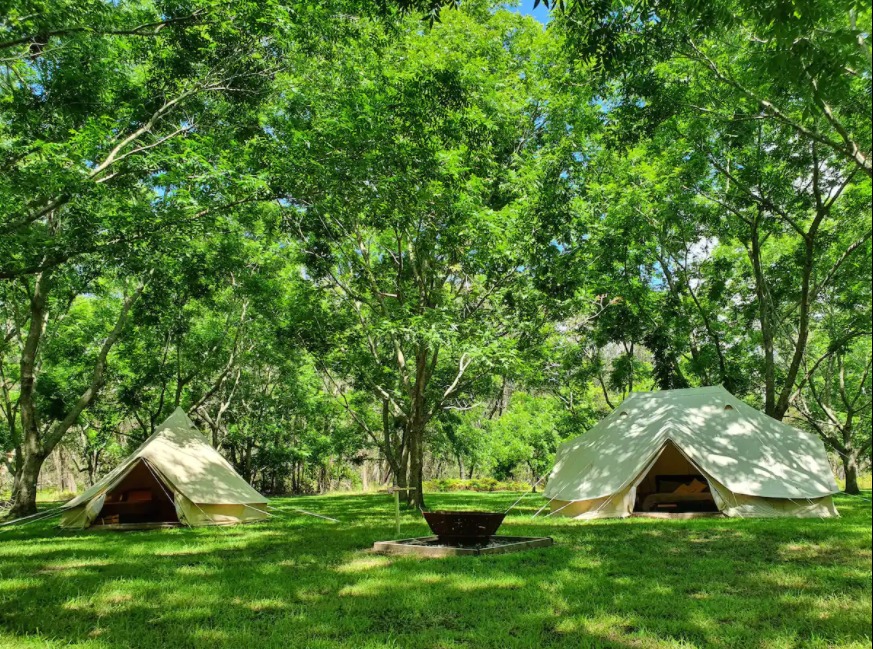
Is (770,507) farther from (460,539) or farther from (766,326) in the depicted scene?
(460,539)

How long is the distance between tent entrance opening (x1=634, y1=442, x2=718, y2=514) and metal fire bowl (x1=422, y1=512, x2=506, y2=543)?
5.78m

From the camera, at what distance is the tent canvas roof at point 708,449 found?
12211 mm

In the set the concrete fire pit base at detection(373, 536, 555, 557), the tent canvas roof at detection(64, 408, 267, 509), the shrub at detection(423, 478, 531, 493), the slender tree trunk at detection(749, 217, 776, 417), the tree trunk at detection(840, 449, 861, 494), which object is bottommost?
Result: the shrub at detection(423, 478, 531, 493)

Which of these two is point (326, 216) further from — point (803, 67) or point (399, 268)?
→ point (803, 67)

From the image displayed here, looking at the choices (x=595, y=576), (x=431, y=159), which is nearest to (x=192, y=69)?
(x=431, y=159)

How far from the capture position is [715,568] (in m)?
6.55

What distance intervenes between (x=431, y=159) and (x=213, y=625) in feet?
26.6

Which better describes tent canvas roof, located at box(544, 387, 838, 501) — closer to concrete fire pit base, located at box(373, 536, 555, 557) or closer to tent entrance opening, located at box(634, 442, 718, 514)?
tent entrance opening, located at box(634, 442, 718, 514)

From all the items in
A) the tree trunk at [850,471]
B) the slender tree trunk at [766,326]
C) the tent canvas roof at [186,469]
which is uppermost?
the slender tree trunk at [766,326]

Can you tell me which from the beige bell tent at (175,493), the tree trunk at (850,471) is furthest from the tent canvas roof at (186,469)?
the tree trunk at (850,471)

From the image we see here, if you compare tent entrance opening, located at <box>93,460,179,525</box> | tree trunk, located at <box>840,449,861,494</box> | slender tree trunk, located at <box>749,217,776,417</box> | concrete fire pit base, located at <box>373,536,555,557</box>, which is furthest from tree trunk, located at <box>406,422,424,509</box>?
tree trunk, located at <box>840,449,861,494</box>

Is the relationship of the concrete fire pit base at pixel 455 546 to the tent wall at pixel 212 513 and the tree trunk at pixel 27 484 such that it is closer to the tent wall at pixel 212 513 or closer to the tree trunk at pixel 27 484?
the tent wall at pixel 212 513

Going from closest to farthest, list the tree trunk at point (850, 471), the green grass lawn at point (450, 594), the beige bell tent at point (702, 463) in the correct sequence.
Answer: the green grass lawn at point (450, 594)
the beige bell tent at point (702, 463)
the tree trunk at point (850, 471)

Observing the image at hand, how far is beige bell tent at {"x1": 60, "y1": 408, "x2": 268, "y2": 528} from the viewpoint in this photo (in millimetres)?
12547
